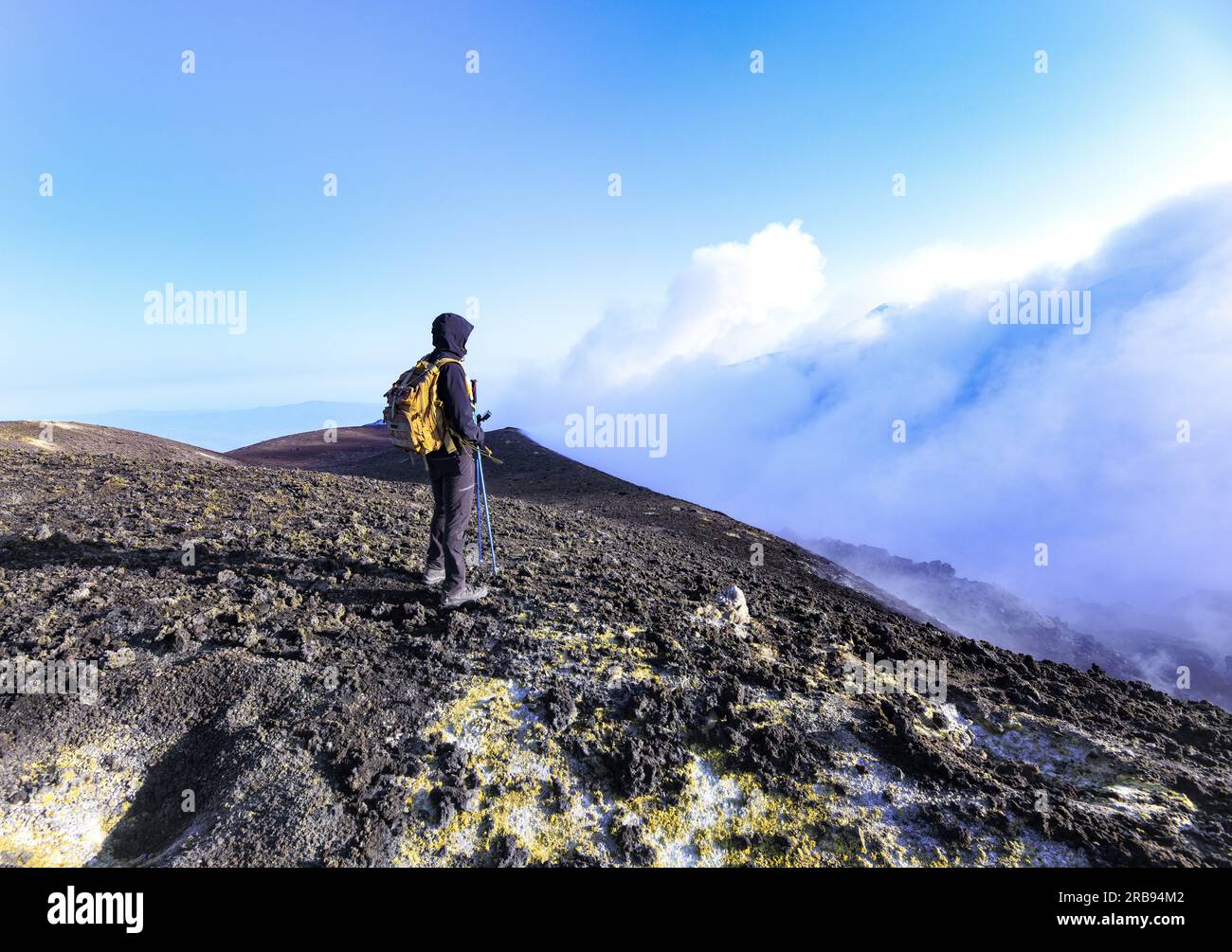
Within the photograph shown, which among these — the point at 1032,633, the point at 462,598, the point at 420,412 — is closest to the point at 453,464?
the point at 420,412

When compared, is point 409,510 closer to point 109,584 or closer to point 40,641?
point 109,584

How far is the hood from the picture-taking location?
5863 mm

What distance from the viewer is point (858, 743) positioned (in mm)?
4695

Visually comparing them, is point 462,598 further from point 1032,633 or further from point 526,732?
point 1032,633

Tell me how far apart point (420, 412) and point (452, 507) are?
114cm

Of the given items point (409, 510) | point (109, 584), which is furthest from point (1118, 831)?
point (409, 510)

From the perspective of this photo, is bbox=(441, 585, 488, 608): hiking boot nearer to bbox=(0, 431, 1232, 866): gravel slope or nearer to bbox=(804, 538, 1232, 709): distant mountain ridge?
bbox=(0, 431, 1232, 866): gravel slope

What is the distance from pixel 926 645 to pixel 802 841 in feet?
13.6

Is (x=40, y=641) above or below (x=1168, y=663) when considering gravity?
above

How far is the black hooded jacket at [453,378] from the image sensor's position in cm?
579

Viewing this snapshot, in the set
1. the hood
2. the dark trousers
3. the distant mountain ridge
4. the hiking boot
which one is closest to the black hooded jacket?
the hood

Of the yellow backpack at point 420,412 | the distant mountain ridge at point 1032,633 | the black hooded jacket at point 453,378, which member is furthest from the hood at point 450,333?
the distant mountain ridge at point 1032,633

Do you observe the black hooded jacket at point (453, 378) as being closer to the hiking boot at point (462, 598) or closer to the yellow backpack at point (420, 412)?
the yellow backpack at point (420, 412)

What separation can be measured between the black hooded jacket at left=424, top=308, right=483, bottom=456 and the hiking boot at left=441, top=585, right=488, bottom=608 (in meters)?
1.58
